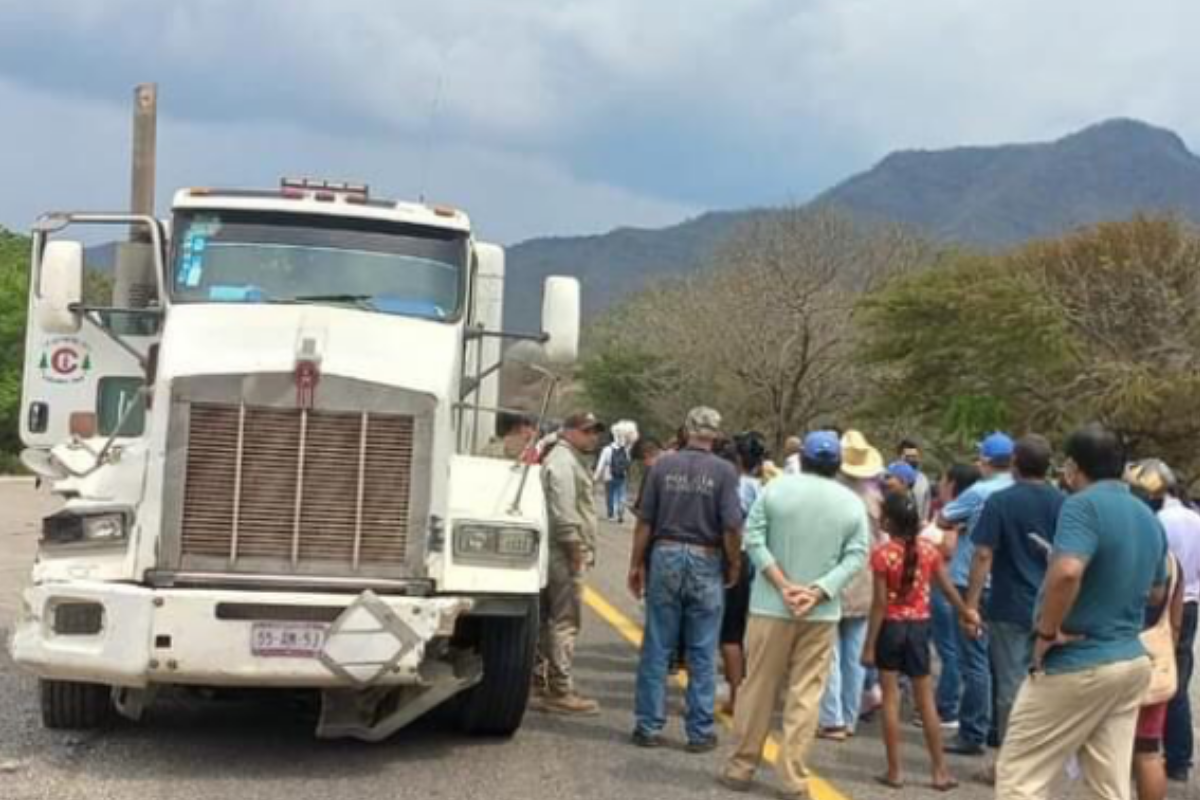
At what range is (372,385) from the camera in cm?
780

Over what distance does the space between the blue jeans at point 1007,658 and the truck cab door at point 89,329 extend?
481 centimetres

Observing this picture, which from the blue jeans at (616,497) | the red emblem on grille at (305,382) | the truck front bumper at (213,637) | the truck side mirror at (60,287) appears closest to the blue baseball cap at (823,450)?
the truck front bumper at (213,637)

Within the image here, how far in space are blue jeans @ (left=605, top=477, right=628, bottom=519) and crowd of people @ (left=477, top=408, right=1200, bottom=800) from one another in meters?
18.6

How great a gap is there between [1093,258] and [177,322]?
Answer: 41.0 metres

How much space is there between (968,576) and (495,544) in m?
2.85

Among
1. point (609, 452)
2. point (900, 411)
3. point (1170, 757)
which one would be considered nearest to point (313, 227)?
point (1170, 757)

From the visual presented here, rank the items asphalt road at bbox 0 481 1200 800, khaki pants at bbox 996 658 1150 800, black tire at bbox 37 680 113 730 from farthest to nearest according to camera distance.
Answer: black tire at bbox 37 680 113 730 < asphalt road at bbox 0 481 1200 800 < khaki pants at bbox 996 658 1150 800

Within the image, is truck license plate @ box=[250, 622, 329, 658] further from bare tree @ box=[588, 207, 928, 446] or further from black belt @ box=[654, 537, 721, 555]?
bare tree @ box=[588, 207, 928, 446]

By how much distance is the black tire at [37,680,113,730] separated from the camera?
323 inches

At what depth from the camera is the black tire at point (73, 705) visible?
8.20 meters

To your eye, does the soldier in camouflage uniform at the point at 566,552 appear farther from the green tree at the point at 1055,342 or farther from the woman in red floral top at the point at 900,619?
the green tree at the point at 1055,342

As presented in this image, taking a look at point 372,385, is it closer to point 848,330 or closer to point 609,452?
point 609,452

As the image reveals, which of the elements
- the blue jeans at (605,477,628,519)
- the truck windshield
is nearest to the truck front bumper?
the truck windshield

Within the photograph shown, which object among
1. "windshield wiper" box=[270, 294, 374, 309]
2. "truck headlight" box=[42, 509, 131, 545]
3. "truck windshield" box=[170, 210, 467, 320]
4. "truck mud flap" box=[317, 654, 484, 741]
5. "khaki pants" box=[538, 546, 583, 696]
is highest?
"truck windshield" box=[170, 210, 467, 320]
